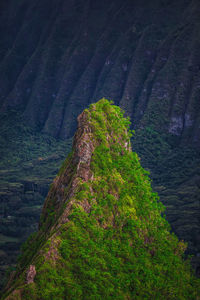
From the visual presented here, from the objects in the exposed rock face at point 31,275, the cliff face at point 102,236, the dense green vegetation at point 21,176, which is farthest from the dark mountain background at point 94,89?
the exposed rock face at point 31,275

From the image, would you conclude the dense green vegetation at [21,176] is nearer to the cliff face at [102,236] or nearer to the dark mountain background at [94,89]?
the dark mountain background at [94,89]

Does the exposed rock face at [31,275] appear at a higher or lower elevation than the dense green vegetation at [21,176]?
higher

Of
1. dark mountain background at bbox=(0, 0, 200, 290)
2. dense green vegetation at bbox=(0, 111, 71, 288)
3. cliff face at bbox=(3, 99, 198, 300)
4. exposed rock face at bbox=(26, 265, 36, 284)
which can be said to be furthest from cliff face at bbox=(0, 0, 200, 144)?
exposed rock face at bbox=(26, 265, 36, 284)

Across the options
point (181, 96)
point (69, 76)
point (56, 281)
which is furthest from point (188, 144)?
point (56, 281)

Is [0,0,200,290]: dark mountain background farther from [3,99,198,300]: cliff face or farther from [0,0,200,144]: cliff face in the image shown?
[3,99,198,300]: cliff face

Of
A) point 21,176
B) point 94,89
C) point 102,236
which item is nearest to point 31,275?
point 102,236

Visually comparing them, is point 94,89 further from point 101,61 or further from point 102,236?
point 102,236
